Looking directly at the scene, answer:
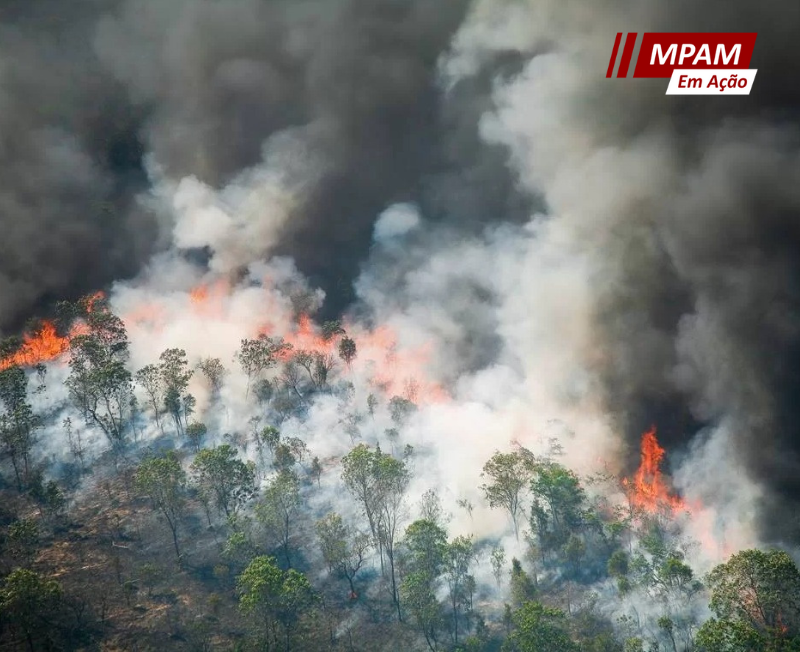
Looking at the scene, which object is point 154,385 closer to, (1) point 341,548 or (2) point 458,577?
(1) point 341,548

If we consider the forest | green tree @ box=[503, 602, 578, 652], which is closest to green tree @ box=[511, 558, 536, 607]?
the forest

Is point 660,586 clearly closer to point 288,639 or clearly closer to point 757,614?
point 757,614

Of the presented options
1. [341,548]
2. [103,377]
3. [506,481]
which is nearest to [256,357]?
[103,377]

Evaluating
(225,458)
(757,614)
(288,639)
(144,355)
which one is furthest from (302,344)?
(757,614)

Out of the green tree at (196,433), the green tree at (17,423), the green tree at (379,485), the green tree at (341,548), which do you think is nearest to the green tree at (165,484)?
the green tree at (196,433)

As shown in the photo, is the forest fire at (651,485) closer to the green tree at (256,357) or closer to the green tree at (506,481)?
the green tree at (506,481)

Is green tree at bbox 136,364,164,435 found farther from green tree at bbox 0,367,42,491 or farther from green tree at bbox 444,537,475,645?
green tree at bbox 444,537,475,645
